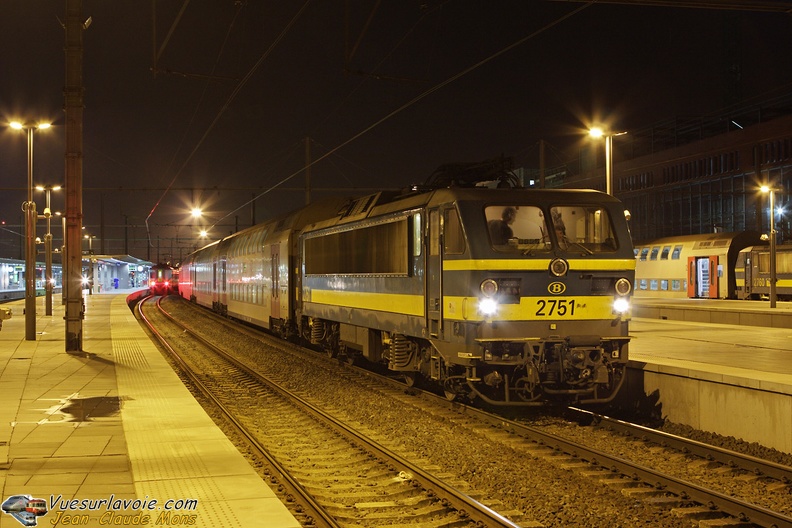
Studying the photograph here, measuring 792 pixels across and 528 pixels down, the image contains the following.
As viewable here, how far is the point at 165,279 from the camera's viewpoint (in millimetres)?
75188

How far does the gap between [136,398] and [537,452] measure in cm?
646

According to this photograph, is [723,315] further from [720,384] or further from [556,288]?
[556,288]

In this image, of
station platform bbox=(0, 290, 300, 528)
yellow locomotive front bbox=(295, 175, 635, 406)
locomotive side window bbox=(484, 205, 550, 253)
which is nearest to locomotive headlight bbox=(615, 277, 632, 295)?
yellow locomotive front bbox=(295, 175, 635, 406)

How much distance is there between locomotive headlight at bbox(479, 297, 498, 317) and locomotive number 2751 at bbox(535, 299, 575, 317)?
0.64 meters

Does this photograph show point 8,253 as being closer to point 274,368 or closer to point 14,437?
point 274,368

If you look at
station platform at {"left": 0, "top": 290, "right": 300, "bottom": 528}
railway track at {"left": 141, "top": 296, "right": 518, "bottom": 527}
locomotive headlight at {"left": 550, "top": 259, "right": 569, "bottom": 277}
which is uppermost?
locomotive headlight at {"left": 550, "top": 259, "right": 569, "bottom": 277}

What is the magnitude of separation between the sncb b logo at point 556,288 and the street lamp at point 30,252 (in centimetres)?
1667

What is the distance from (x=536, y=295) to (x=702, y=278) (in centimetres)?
3589

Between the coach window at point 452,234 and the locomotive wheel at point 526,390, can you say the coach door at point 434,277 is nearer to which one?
the coach window at point 452,234

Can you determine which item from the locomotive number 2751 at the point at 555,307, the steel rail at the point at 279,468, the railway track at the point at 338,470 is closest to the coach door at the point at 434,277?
the locomotive number 2751 at the point at 555,307

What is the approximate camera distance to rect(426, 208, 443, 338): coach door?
11562 millimetres

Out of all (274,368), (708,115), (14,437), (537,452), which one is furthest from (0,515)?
(708,115)

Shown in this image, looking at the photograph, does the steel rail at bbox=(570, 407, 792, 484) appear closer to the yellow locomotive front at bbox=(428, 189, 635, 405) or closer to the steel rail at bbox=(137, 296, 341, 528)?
the yellow locomotive front at bbox=(428, 189, 635, 405)

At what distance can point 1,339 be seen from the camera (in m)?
23.4
